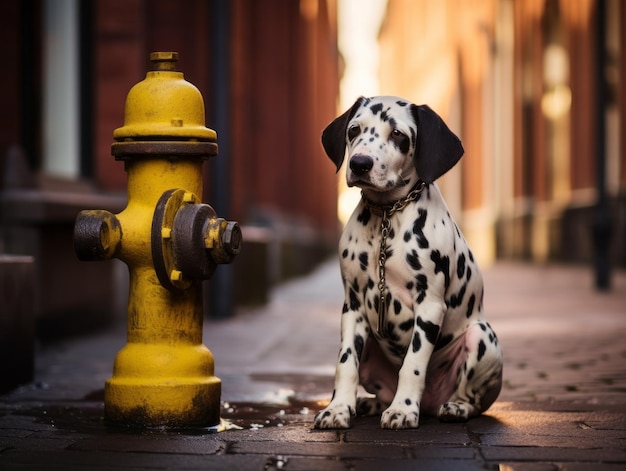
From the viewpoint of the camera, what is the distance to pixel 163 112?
375 cm

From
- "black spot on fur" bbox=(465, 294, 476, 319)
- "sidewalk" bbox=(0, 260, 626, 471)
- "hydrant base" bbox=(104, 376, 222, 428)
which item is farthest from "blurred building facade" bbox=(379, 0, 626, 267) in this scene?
"hydrant base" bbox=(104, 376, 222, 428)

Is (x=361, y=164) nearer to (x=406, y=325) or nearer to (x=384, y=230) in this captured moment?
(x=384, y=230)

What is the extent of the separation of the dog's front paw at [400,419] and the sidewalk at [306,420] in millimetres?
39

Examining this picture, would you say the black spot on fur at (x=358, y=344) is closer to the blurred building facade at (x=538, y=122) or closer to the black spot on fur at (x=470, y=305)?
the black spot on fur at (x=470, y=305)

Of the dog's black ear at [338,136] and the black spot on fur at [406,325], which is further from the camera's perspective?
the dog's black ear at [338,136]

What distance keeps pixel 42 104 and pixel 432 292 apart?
4742 mm

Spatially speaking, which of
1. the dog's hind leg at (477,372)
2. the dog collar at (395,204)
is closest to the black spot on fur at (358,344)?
the dog's hind leg at (477,372)

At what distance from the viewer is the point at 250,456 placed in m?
3.09

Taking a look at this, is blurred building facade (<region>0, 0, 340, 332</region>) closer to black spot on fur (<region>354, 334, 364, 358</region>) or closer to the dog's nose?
black spot on fur (<region>354, 334, 364, 358</region>)

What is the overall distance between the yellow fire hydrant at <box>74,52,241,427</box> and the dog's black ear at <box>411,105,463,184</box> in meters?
0.72

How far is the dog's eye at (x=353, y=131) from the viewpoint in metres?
3.79

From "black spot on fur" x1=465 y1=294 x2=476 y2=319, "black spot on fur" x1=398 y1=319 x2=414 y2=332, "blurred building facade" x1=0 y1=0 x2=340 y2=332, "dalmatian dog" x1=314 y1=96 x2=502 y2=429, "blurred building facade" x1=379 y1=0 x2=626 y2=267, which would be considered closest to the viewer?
"dalmatian dog" x1=314 y1=96 x2=502 y2=429

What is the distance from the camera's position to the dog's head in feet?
12.0

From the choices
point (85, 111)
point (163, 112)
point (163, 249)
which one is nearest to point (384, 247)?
point (163, 249)
